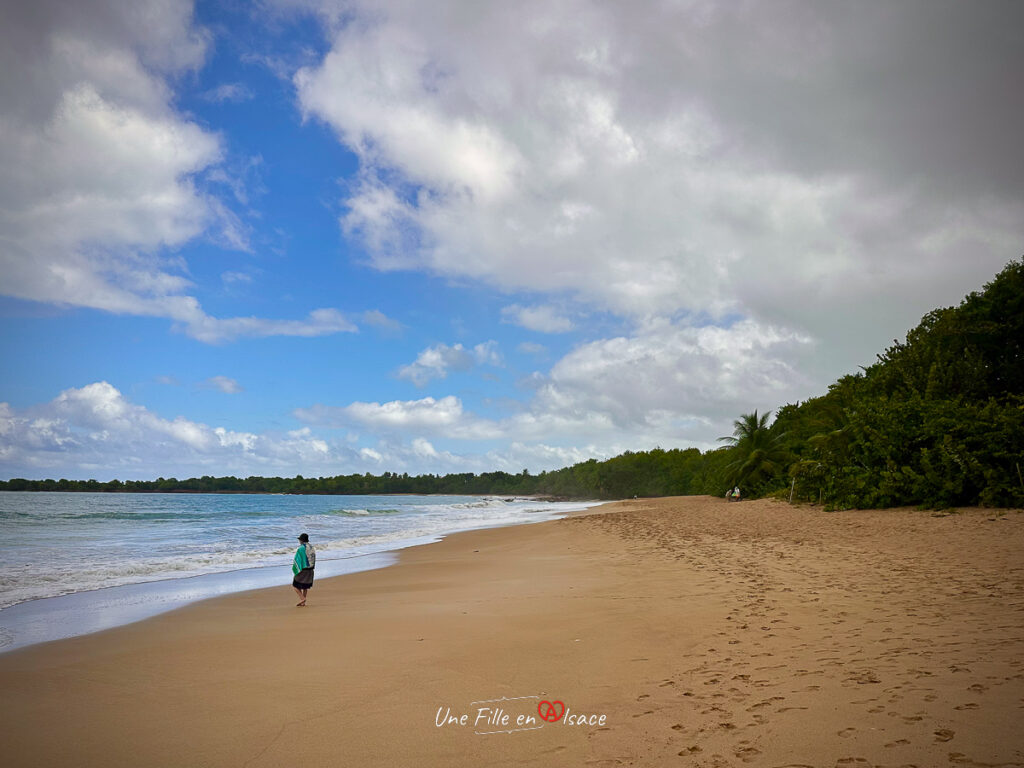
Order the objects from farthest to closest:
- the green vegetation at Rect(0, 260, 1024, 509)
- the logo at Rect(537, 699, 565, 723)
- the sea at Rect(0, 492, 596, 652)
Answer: the green vegetation at Rect(0, 260, 1024, 509), the sea at Rect(0, 492, 596, 652), the logo at Rect(537, 699, 565, 723)

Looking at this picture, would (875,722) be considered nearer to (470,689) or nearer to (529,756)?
(529,756)

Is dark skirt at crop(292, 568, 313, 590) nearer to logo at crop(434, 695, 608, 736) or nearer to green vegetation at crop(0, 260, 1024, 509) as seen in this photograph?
logo at crop(434, 695, 608, 736)

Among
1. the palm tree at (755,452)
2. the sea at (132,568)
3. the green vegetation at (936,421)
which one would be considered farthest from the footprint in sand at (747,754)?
the palm tree at (755,452)

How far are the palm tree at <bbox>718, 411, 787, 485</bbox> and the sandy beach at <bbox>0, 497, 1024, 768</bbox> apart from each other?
33.0 meters

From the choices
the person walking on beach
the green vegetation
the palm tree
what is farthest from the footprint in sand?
the palm tree

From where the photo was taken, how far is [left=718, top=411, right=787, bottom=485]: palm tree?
4219 centimetres

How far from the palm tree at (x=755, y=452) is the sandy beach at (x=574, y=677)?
33.0 m

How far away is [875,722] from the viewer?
3723mm

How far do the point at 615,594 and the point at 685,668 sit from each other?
165 inches

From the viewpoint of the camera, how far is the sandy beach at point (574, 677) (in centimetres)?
385

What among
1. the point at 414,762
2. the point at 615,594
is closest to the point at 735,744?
the point at 414,762

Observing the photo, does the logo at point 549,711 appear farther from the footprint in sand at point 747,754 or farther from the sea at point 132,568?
the sea at point 132,568

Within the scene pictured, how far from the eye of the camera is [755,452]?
42156mm

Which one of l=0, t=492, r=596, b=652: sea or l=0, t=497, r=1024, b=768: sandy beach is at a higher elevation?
l=0, t=497, r=1024, b=768: sandy beach
